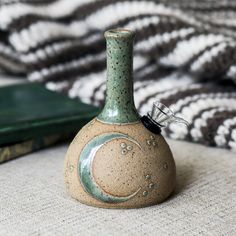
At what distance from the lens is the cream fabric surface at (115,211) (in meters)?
0.50

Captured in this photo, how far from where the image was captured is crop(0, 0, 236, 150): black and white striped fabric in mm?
772

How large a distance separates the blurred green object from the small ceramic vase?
0.15m

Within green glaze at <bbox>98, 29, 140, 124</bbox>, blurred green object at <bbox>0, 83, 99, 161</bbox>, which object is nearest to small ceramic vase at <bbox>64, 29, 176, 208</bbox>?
green glaze at <bbox>98, 29, 140, 124</bbox>

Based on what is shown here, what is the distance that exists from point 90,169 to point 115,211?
0.04 meters

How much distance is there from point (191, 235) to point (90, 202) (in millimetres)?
97

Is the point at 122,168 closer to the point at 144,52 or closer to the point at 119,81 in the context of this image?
the point at 119,81

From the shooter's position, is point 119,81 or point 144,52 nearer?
point 119,81

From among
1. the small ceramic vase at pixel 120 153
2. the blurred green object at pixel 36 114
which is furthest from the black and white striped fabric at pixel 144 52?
the small ceramic vase at pixel 120 153

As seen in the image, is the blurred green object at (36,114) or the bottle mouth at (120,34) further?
the blurred green object at (36,114)

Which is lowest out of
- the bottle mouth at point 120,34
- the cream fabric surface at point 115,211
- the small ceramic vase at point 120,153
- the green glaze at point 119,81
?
the cream fabric surface at point 115,211

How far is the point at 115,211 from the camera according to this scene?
0.53 metres

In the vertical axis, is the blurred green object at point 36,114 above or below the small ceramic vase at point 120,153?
below

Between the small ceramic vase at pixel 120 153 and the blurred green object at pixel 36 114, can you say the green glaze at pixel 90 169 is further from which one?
the blurred green object at pixel 36 114

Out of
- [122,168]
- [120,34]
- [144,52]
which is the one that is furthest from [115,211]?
[144,52]
